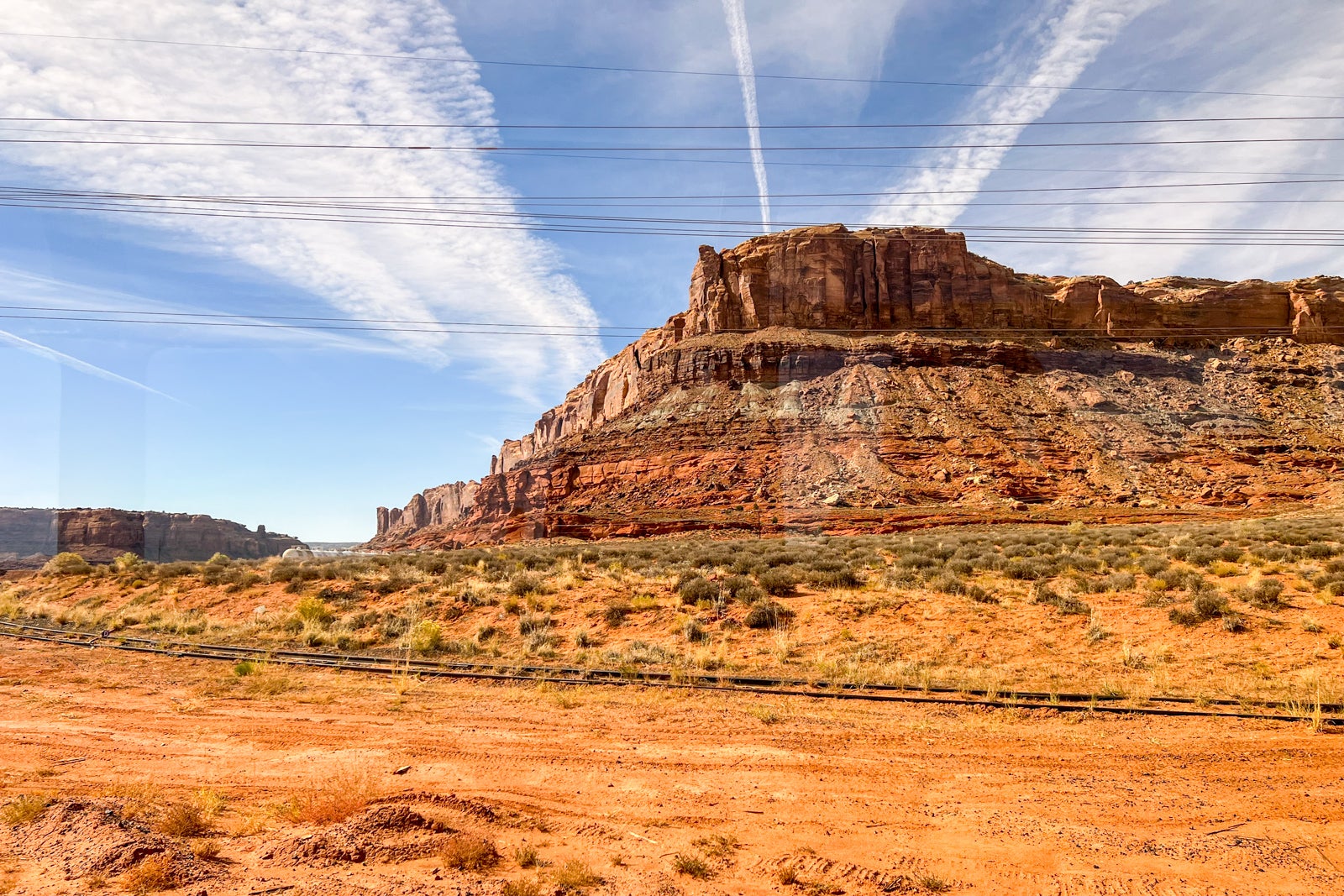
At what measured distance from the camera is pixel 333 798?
6828mm

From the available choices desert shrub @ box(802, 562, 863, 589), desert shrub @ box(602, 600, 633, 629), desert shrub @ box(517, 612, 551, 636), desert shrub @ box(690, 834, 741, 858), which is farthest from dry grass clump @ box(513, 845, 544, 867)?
desert shrub @ box(802, 562, 863, 589)

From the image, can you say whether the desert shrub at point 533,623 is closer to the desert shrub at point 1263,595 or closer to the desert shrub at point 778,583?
the desert shrub at point 778,583

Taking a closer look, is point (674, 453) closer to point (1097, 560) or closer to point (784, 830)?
point (1097, 560)

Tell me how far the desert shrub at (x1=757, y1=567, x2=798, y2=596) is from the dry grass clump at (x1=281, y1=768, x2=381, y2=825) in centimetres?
1240

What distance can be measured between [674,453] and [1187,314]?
236 feet

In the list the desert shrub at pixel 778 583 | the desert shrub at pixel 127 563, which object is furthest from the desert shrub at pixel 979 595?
the desert shrub at pixel 127 563

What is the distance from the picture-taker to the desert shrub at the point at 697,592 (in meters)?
18.5

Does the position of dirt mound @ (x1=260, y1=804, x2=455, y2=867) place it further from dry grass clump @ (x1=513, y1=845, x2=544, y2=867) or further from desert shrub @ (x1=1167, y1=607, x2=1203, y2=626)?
desert shrub @ (x1=1167, y1=607, x2=1203, y2=626)

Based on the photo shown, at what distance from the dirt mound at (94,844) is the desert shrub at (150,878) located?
0.03 m

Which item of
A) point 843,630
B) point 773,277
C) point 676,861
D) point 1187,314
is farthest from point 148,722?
point 1187,314

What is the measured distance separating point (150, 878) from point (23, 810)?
2350mm

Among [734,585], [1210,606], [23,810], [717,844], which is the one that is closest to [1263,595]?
[1210,606]

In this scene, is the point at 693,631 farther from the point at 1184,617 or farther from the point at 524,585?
the point at 1184,617

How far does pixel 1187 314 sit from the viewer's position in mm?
91000
